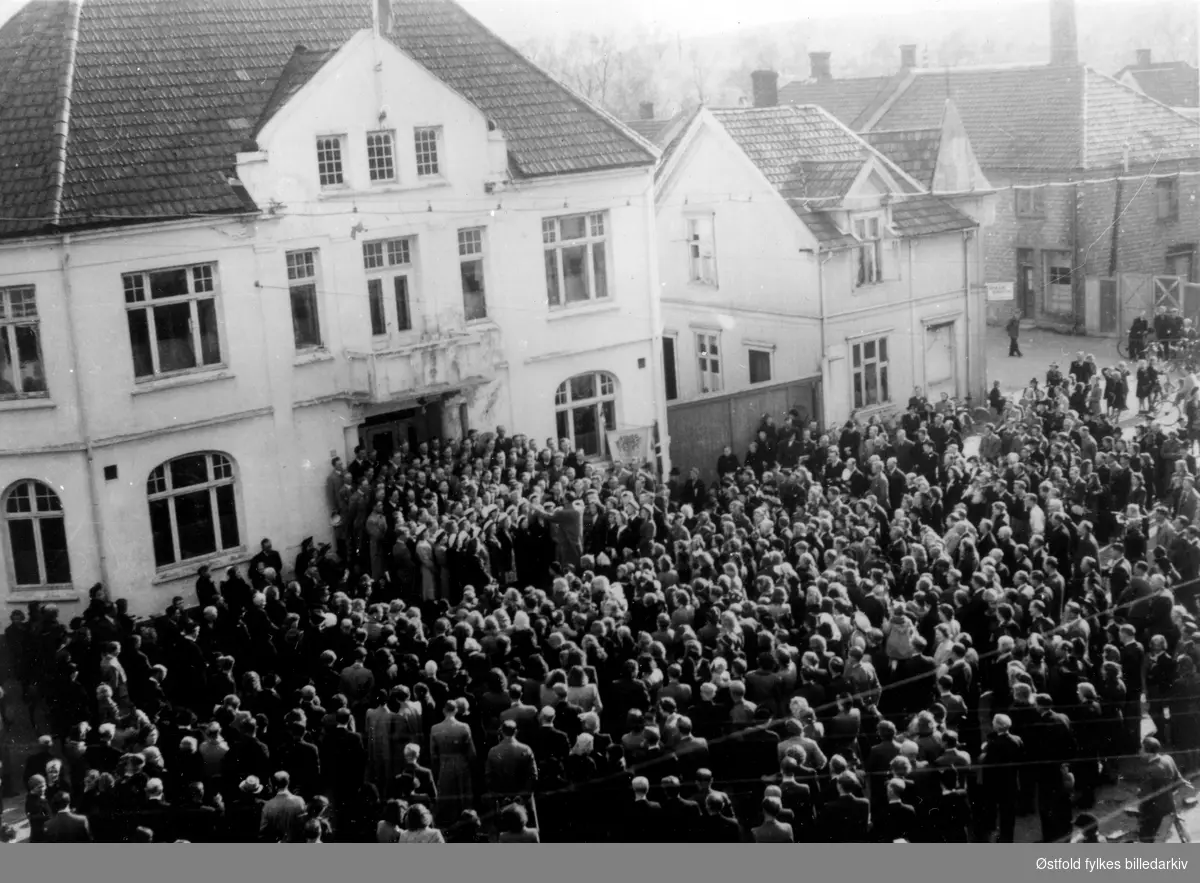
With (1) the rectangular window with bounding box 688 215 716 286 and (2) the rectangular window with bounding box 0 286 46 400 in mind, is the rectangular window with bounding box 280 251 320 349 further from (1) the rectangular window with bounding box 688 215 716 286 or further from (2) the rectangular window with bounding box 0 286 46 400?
(1) the rectangular window with bounding box 688 215 716 286

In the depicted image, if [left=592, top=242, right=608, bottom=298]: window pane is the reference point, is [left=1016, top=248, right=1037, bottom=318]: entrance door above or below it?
below

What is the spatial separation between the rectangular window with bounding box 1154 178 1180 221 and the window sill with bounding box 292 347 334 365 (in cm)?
2680

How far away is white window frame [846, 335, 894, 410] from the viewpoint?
103 ft

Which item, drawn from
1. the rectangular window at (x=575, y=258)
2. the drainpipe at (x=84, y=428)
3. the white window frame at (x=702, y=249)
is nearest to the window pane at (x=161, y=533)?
the drainpipe at (x=84, y=428)

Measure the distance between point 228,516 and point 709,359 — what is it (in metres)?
13.9

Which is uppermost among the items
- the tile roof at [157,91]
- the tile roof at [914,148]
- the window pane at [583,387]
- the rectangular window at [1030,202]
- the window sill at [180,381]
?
the tile roof at [157,91]

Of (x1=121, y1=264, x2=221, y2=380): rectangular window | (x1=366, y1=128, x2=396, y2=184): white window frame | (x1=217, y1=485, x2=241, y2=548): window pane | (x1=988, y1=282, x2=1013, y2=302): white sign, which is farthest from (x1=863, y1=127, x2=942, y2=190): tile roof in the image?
(x1=217, y1=485, x2=241, y2=548): window pane

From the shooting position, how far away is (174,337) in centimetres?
2225

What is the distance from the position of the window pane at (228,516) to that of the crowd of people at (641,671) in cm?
63

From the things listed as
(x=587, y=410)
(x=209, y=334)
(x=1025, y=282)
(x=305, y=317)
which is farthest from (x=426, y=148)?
(x=1025, y=282)

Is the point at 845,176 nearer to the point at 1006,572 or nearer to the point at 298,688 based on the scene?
the point at 1006,572

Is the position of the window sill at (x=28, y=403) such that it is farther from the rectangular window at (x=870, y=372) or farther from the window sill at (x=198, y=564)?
the rectangular window at (x=870, y=372)

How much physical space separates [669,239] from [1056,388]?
9.39 m

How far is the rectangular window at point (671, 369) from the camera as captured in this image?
33.9 metres
